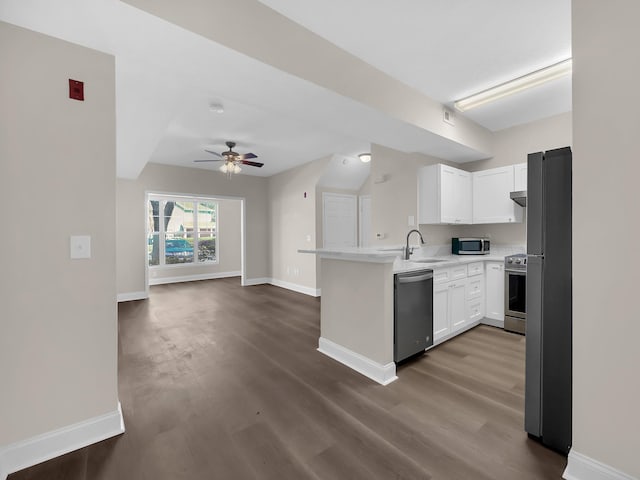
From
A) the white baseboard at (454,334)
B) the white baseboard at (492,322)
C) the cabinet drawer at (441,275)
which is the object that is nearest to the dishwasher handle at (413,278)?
the cabinet drawer at (441,275)

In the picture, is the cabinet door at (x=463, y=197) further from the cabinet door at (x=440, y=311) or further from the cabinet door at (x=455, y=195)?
the cabinet door at (x=440, y=311)

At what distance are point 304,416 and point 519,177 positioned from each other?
12.9 ft

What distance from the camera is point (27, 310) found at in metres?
1.61

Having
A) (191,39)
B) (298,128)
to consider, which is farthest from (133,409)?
(298,128)

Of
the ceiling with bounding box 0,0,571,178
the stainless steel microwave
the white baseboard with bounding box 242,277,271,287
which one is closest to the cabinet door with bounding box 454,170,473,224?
the stainless steel microwave

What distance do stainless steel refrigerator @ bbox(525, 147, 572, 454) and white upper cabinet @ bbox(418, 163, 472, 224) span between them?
2247 millimetres

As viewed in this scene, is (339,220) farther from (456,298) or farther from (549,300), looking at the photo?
(549,300)

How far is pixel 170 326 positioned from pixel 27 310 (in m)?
2.65

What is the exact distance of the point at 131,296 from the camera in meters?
5.73

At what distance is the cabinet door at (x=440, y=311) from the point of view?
3.12 m

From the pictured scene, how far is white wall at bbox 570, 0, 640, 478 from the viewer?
4.25ft

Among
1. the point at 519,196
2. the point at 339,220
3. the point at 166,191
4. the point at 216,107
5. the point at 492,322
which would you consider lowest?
the point at 492,322

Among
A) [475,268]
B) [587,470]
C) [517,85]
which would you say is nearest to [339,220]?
[475,268]

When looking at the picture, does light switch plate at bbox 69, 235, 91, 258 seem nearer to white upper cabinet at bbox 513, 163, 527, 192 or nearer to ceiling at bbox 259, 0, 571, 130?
ceiling at bbox 259, 0, 571, 130
